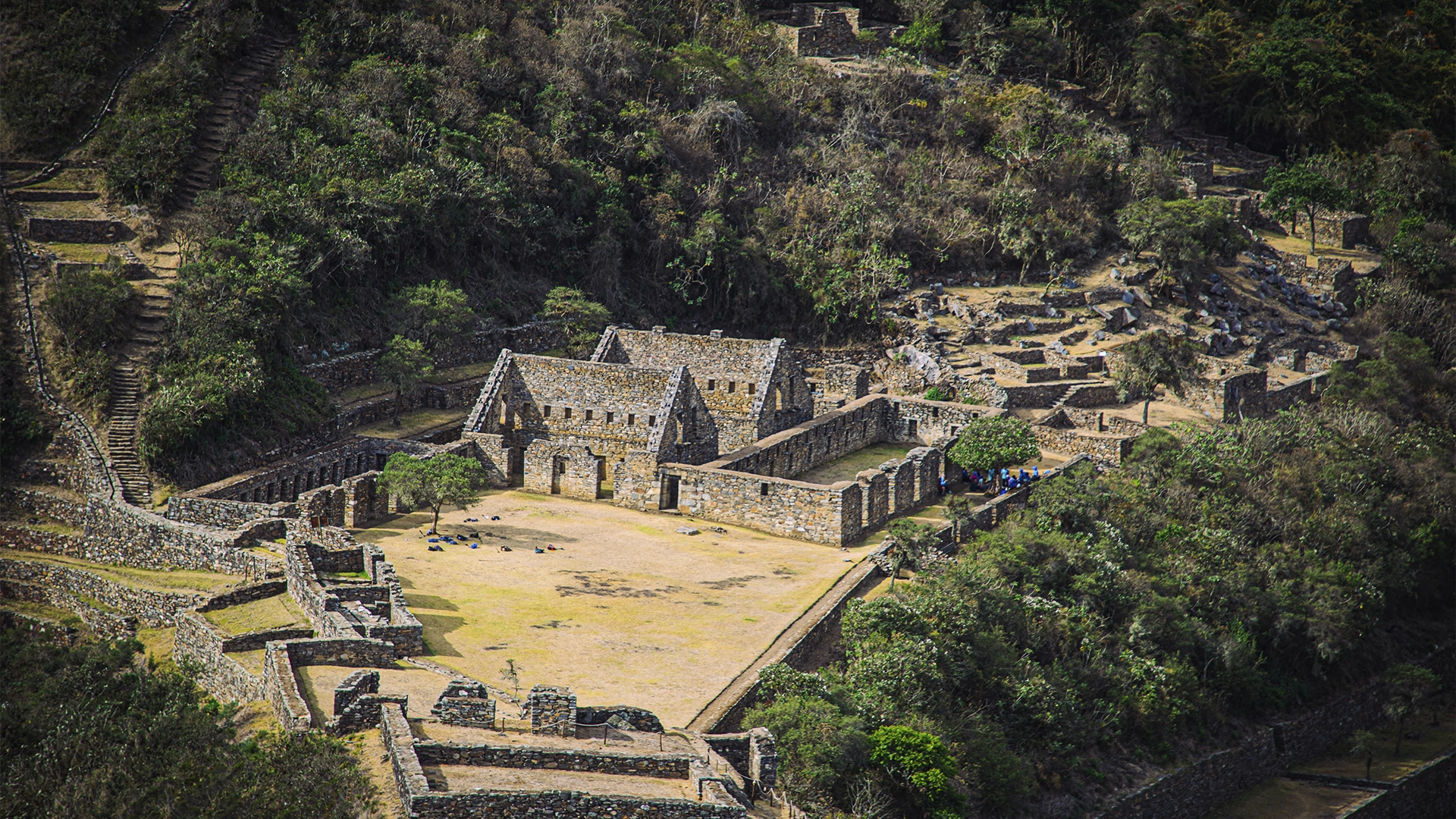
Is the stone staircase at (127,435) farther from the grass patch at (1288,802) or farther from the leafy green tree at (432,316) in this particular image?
the grass patch at (1288,802)

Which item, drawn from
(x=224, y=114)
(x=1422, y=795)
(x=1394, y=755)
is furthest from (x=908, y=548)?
(x=224, y=114)

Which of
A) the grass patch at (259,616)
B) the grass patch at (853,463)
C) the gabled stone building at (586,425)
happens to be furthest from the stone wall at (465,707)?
the grass patch at (853,463)

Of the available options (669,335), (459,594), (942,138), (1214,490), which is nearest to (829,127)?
(942,138)

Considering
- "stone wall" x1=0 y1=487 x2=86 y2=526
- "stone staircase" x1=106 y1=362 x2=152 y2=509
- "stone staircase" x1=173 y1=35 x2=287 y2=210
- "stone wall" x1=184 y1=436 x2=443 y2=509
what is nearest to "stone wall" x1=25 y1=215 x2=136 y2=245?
"stone staircase" x1=173 y1=35 x2=287 y2=210

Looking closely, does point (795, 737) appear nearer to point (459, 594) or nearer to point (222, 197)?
point (459, 594)

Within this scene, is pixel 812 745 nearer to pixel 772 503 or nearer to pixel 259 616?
pixel 259 616
